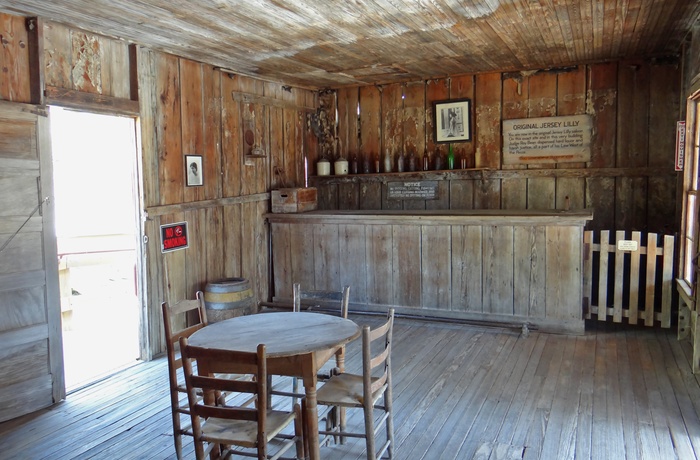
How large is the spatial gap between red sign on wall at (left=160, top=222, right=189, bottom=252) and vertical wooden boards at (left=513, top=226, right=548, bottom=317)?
127 inches

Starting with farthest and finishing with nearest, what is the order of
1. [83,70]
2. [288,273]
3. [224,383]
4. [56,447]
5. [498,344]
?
[288,273], [498,344], [83,70], [56,447], [224,383]

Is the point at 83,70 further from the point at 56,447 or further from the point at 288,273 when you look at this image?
the point at 288,273

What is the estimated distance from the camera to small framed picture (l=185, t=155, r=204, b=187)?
5203 millimetres

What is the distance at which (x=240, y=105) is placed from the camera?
5.94m

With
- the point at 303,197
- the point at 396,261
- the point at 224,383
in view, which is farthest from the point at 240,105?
the point at 224,383

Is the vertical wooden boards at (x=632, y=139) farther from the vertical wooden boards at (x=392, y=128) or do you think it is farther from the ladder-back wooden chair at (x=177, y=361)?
the ladder-back wooden chair at (x=177, y=361)

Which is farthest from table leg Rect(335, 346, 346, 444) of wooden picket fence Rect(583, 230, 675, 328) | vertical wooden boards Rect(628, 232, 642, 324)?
vertical wooden boards Rect(628, 232, 642, 324)

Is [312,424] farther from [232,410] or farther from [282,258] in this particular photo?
[282,258]

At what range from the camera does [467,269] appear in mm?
5641

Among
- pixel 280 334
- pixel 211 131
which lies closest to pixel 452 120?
pixel 211 131

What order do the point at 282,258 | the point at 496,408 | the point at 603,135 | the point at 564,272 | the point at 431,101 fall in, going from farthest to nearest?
the point at 431,101 → the point at 282,258 → the point at 603,135 → the point at 564,272 → the point at 496,408

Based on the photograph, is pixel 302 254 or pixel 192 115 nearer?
pixel 192 115

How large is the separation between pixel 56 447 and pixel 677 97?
6186 millimetres

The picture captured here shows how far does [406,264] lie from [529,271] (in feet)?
4.21
